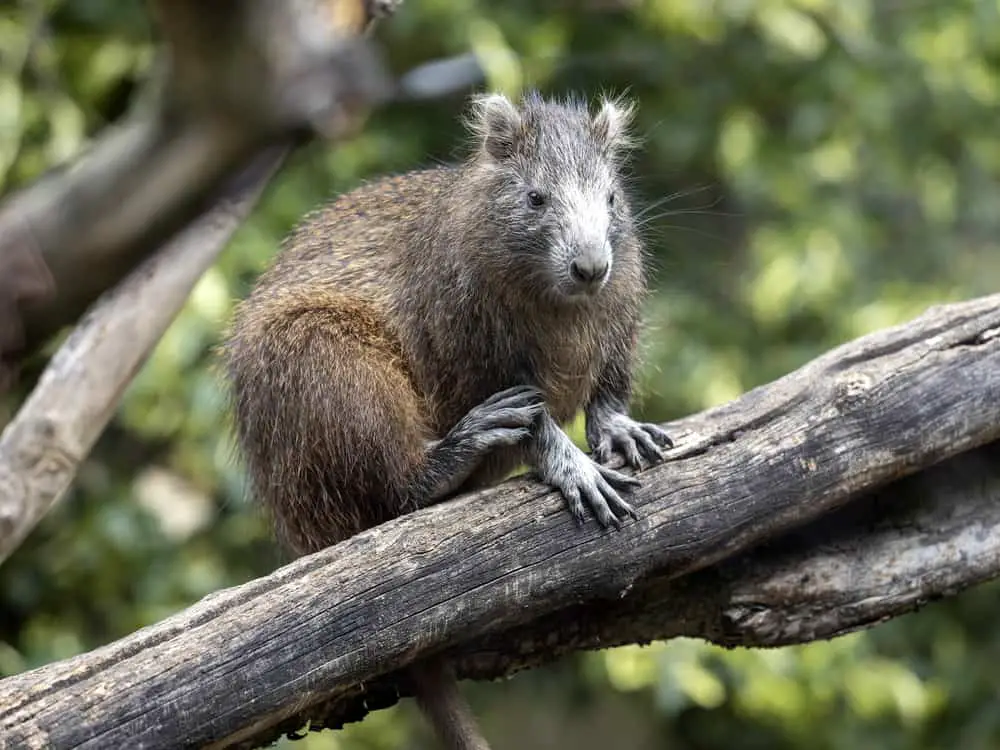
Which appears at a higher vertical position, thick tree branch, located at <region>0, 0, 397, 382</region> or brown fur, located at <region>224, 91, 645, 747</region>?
thick tree branch, located at <region>0, 0, 397, 382</region>

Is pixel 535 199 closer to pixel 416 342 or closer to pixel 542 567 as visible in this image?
pixel 416 342

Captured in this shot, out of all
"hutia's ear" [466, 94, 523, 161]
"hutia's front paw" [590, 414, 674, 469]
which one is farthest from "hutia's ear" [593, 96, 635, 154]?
"hutia's front paw" [590, 414, 674, 469]

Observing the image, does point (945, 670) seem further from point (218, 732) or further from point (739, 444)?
point (218, 732)

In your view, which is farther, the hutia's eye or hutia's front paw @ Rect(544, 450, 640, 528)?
the hutia's eye

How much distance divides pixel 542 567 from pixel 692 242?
155 inches

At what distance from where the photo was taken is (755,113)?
254 inches

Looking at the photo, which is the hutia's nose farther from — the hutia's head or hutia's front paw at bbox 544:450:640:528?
hutia's front paw at bbox 544:450:640:528

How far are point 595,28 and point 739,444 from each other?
3.53 meters

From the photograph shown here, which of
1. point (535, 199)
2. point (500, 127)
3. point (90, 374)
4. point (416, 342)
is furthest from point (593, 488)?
point (90, 374)

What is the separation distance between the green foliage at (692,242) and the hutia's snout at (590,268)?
876mm

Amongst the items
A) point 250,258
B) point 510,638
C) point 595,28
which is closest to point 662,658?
point 510,638

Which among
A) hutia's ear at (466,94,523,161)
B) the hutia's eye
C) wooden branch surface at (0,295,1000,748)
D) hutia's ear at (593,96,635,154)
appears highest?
hutia's ear at (466,94,523,161)

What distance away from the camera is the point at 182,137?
1.18 m

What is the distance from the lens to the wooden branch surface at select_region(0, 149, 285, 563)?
397cm
